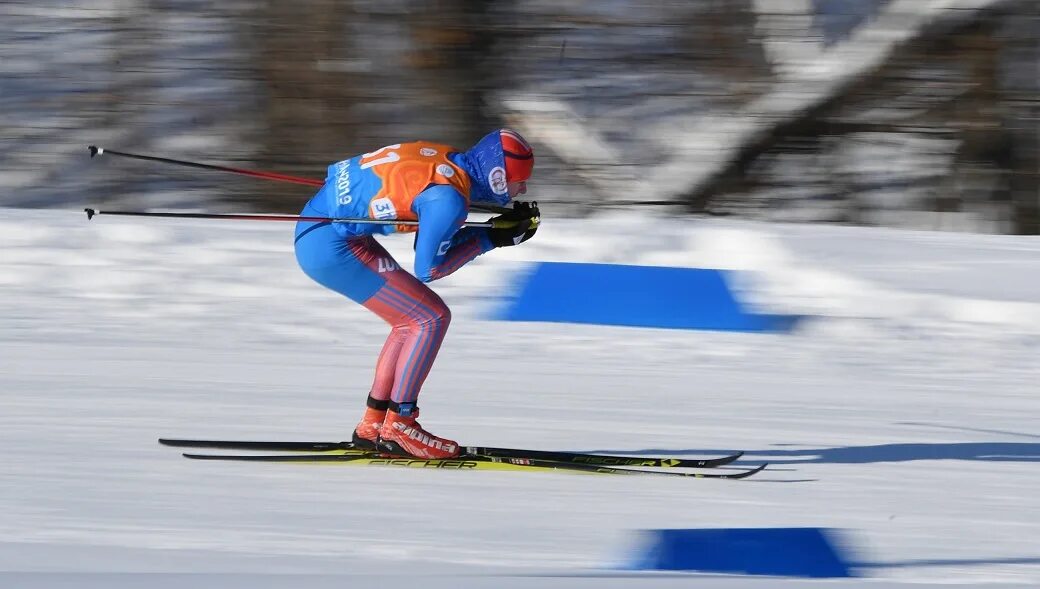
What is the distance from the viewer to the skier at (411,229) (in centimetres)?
436

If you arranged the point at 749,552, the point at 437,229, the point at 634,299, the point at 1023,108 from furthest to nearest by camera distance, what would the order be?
the point at 1023,108
the point at 634,299
the point at 437,229
the point at 749,552

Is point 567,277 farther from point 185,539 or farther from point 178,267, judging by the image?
point 185,539

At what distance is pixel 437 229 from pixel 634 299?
10.6ft

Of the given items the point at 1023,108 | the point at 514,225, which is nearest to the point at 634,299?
the point at 514,225

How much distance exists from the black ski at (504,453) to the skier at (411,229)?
167 millimetres

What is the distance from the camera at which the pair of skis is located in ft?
15.5

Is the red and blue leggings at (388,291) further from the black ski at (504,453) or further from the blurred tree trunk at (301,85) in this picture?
the blurred tree trunk at (301,85)

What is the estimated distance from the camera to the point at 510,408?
5715 mm

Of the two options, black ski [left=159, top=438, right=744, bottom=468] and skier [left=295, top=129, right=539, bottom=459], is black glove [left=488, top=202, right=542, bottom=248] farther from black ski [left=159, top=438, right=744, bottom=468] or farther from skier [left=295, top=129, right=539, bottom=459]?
black ski [left=159, top=438, right=744, bottom=468]

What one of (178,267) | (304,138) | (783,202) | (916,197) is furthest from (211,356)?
(916,197)

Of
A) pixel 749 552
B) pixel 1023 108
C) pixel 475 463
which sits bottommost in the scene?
pixel 749 552

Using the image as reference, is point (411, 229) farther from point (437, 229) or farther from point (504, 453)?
point (504, 453)

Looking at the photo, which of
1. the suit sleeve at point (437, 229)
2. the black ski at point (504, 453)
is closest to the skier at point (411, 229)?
the suit sleeve at point (437, 229)

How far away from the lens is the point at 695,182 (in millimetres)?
10672
